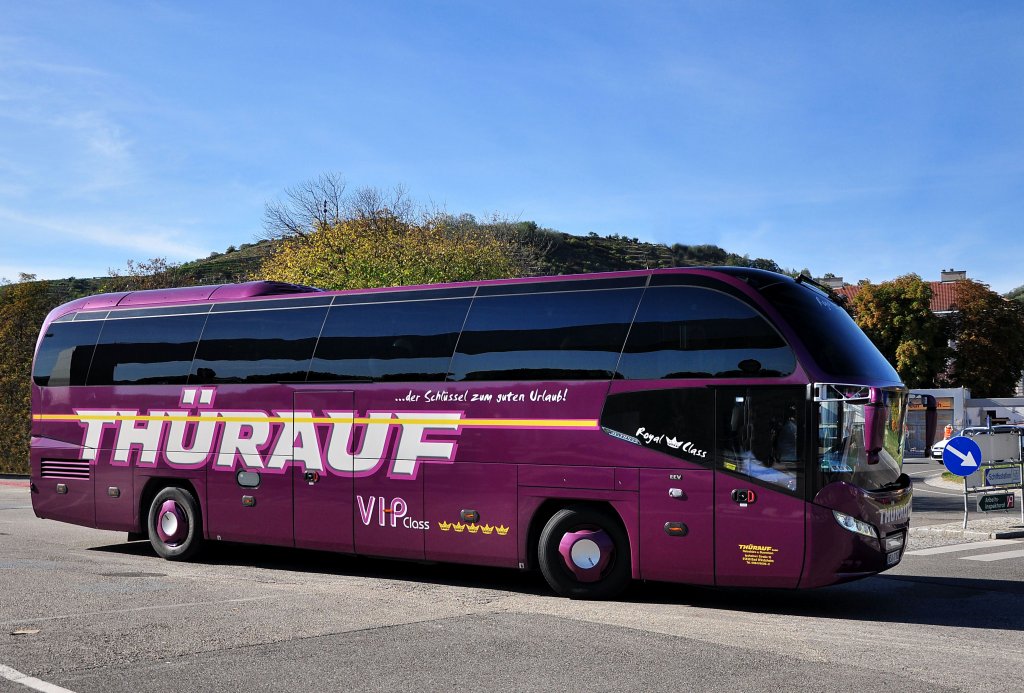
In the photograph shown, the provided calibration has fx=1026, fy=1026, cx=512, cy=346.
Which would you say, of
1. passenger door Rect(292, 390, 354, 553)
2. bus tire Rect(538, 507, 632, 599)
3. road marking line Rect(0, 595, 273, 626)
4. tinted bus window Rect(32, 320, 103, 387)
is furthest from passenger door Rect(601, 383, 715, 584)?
tinted bus window Rect(32, 320, 103, 387)

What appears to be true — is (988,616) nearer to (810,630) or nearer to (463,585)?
(810,630)

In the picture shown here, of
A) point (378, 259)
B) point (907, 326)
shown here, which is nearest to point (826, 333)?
point (378, 259)

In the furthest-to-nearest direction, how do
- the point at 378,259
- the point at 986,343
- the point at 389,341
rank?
the point at 986,343, the point at 378,259, the point at 389,341

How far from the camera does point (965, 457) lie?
16766 mm

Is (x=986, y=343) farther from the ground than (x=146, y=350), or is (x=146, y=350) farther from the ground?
(x=986, y=343)

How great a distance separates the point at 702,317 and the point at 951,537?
28.8 feet

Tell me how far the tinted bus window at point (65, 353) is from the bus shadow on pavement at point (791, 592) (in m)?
2.89

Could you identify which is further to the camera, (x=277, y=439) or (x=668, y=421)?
(x=277, y=439)

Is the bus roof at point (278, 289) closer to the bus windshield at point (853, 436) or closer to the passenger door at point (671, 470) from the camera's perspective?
the passenger door at point (671, 470)

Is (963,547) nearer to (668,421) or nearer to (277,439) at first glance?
(668,421)

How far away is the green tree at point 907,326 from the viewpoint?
229 ft

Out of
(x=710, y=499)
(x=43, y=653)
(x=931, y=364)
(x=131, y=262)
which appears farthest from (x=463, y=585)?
(x=931, y=364)

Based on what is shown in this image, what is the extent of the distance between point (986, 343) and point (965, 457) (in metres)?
60.5

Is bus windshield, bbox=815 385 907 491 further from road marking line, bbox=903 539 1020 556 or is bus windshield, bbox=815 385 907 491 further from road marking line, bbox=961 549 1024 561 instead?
road marking line, bbox=903 539 1020 556
